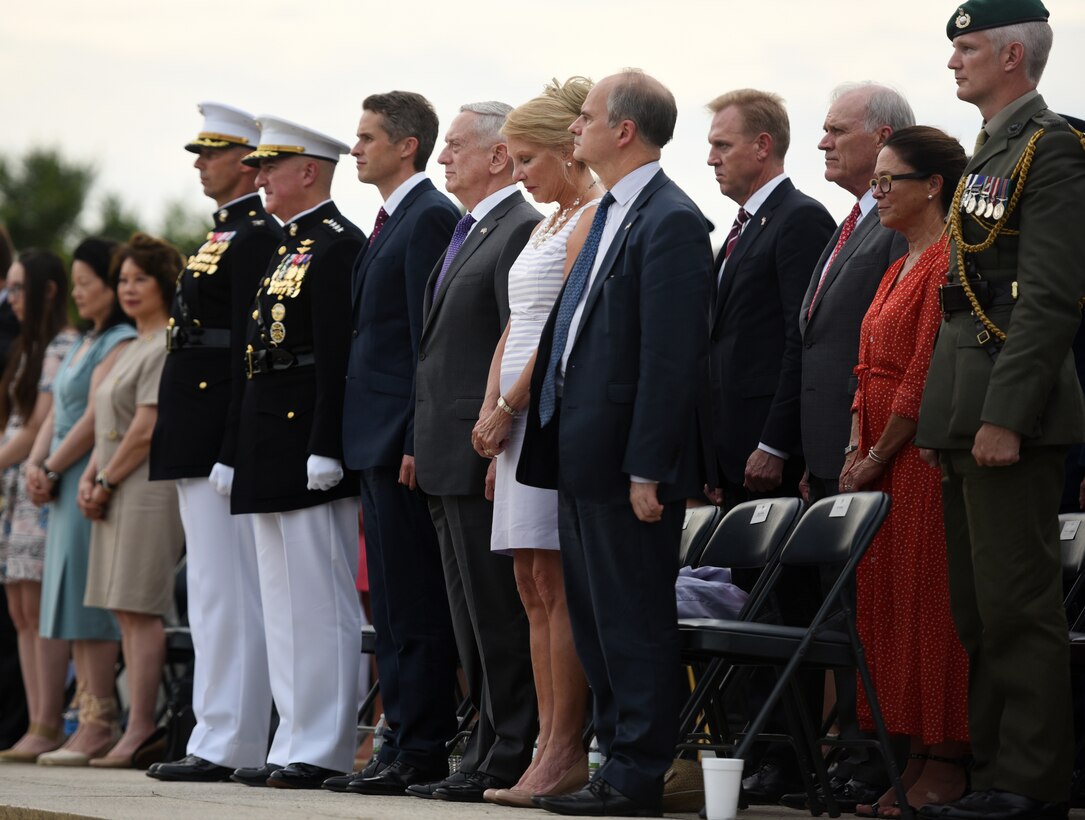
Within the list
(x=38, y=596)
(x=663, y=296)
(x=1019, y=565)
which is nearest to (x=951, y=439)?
(x=1019, y=565)

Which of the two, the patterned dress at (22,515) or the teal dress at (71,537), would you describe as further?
the patterned dress at (22,515)

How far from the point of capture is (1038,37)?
5.39 meters

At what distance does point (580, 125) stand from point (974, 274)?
127 centimetres

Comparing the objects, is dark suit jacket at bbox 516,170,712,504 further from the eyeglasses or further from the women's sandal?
the women's sandal

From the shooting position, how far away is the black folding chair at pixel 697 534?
6.59 meters

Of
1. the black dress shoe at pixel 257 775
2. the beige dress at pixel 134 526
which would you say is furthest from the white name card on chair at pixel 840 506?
the beige dress at pixel 134 526

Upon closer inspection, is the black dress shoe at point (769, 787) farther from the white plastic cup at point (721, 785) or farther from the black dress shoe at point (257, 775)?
the black dress shoe at point (257, 775)

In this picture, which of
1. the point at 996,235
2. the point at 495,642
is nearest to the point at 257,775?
the point at 495,642

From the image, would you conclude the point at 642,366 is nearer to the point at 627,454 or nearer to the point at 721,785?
the point at 627,454

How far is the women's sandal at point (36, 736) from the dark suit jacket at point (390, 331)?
3317mm

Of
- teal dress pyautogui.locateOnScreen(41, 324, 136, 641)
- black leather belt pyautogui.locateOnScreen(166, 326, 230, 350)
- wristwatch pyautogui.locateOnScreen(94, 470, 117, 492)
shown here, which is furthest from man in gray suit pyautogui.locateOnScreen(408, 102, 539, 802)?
teal dress pyautogui.locateOnScreen(41, 324, 136, 641)

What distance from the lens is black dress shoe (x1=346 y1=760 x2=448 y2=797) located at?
6285mm

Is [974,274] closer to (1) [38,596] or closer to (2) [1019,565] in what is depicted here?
(2) [1019,565]

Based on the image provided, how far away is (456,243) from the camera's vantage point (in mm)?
6539
